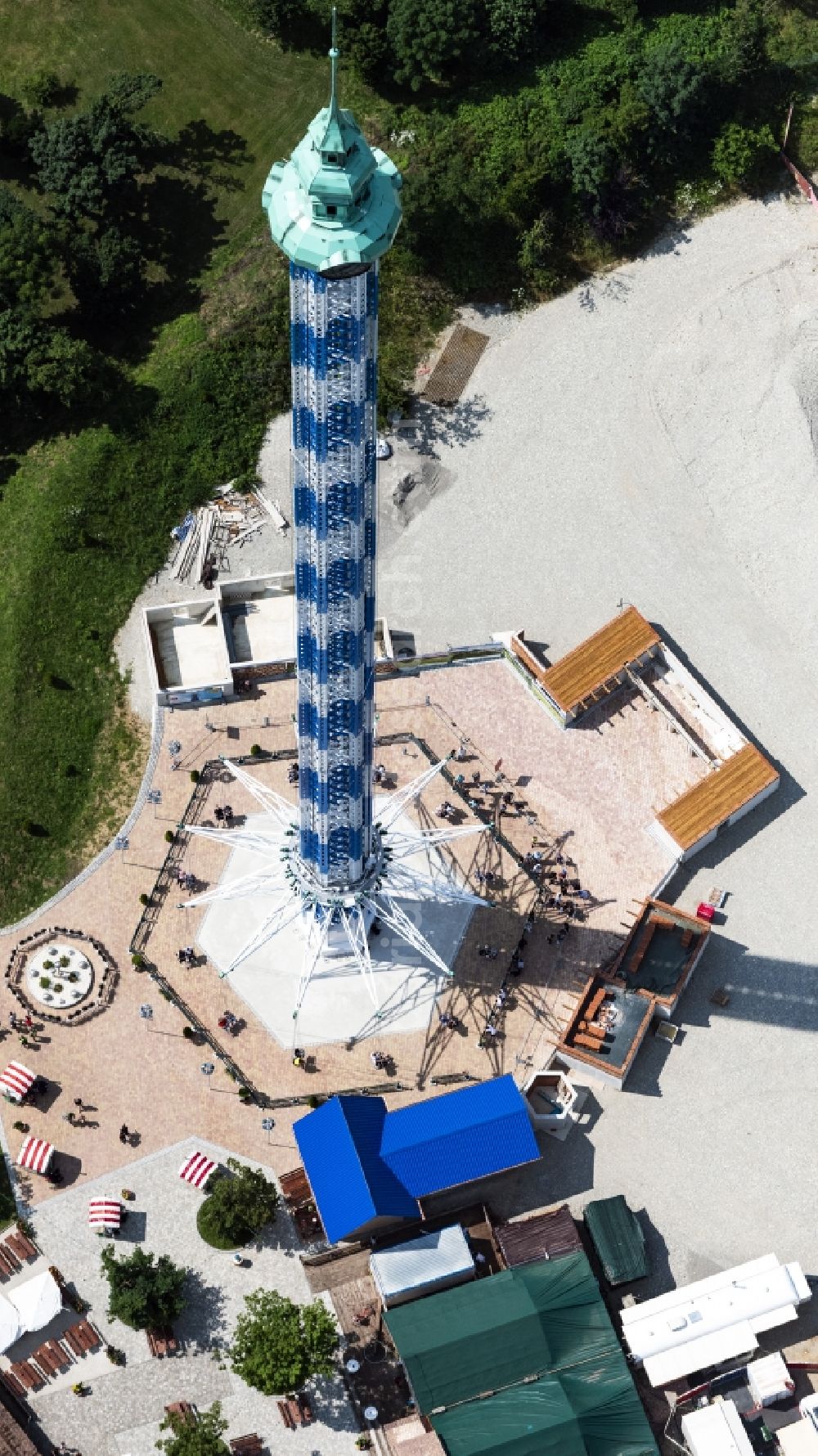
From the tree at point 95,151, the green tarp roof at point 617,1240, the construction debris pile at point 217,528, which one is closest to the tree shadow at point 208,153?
the tree at point 95,151

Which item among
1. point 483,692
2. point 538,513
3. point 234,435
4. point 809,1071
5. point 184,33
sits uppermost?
point 184,33

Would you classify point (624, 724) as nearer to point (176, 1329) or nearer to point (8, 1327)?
point (176, 1329)

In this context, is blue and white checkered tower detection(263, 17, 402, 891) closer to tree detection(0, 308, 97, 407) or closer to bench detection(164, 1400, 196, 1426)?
bench detection(164, 1400, 196, 1426)

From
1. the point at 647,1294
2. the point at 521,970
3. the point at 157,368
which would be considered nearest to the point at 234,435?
the point at 157,368

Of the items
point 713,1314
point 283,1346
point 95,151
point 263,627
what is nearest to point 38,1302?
point 283,1346

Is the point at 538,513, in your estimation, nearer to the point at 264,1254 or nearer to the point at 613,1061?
the point at 613,1061

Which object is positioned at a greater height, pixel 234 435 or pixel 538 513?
pixel 234 435

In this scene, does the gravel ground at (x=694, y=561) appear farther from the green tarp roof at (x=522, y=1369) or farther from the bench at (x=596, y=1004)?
the green tarp roof at (x=522, y=1369)
